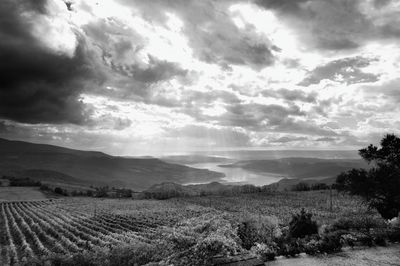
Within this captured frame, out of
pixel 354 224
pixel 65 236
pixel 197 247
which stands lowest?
pixel 65 236

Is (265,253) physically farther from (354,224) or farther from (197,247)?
(354,224)

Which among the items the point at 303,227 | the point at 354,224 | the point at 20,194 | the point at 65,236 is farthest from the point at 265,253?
the point at 20,194

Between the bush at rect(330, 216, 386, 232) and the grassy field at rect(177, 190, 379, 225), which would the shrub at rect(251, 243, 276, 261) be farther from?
the grassy field at rect(177, 190, 379, 225)

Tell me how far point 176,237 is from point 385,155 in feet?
68.7

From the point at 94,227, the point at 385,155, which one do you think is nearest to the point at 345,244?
the point at 385,155

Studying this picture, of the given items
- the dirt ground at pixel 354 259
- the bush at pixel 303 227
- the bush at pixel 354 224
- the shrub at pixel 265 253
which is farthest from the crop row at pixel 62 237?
the dirt ground at pixel 354 259

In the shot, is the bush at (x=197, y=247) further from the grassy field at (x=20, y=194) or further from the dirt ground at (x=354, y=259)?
the grassy field at (x=20, y=194)

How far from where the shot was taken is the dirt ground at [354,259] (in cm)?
1045

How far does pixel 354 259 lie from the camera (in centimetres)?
1098

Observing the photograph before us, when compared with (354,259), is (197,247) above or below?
above

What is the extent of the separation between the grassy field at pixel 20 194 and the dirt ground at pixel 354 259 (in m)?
167

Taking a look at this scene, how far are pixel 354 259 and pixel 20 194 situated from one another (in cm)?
18173

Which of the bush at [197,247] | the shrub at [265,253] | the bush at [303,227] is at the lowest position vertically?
the bush at [303,227]

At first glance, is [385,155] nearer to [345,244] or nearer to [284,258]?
[345,244]
